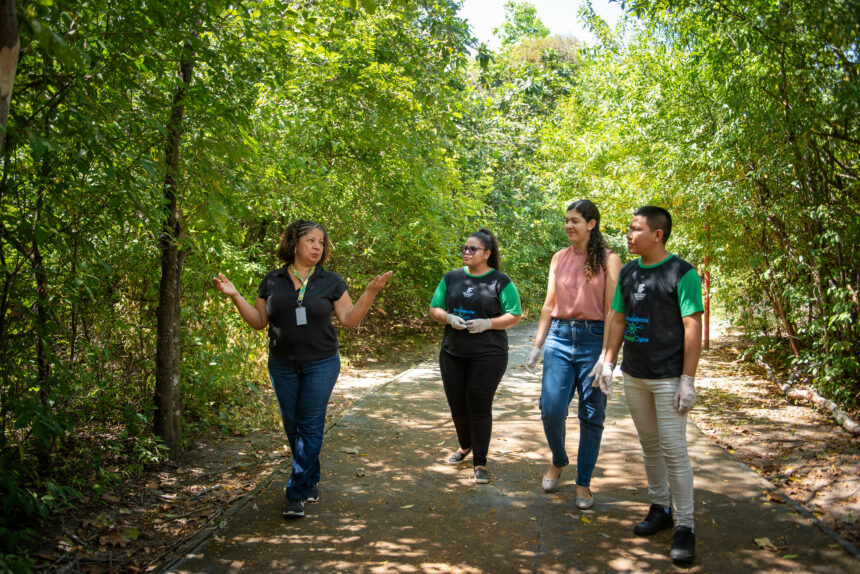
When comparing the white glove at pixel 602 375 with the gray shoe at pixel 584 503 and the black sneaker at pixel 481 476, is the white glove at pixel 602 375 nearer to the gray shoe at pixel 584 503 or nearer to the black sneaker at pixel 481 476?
the gray shoe at pixel 584 503

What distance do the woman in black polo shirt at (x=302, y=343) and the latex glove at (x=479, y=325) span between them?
809 millimetres

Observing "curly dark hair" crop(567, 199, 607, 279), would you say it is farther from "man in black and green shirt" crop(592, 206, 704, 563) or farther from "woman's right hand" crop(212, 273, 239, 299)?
"woman's right hand" crop(212, 273, 239, 299)

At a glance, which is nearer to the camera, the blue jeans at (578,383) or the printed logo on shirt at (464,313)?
the blue jeans at (578,383)

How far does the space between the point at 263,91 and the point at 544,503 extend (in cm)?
526

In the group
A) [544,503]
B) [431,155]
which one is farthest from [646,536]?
Answer: [431,155]

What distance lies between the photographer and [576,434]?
6594mm

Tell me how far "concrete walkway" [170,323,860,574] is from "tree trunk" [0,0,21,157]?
8.26ft

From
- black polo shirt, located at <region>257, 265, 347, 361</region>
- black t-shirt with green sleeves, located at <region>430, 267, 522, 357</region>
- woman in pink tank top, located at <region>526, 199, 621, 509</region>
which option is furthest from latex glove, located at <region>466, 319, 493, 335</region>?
black polo shirt, located at <region>257, 265, 347, 361</region>

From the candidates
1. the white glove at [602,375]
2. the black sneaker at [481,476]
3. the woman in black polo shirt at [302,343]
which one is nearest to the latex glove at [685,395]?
the white glove at [602,375]

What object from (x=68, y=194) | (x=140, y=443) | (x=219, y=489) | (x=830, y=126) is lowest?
(x=219, y=489)

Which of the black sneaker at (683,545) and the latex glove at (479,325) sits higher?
the latex glove at (479,325)

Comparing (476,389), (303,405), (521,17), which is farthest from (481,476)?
(521,17)

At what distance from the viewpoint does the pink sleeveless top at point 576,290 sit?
4.49 metres

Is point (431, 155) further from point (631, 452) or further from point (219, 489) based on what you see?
point (219, 489)
